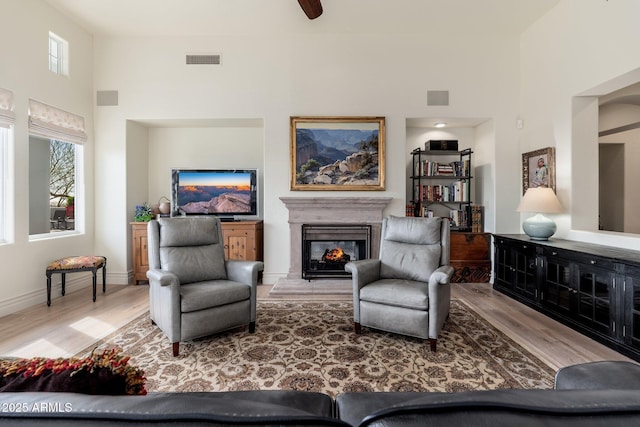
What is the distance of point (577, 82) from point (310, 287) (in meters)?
3.91

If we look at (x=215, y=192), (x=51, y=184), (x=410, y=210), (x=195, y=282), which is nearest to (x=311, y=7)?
(x=215, y=192)

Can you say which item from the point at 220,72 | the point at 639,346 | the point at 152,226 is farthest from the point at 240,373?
the point at 220,72

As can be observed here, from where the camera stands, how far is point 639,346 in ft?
7.91

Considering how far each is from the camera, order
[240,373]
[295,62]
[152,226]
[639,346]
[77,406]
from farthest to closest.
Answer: [295,62], [152,226], [639,346], [240,373], [77,406]

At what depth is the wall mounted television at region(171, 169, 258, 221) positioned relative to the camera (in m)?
4.72

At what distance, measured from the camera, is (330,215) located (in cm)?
454

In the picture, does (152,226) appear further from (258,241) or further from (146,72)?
(146,72)

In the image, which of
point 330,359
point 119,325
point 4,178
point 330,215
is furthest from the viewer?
point 330,215

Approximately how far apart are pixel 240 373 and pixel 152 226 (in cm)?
155

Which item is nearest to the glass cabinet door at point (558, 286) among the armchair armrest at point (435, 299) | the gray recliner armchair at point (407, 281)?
the gray recliner armchair at point (407, 281)

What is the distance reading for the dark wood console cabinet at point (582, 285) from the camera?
2.50 m

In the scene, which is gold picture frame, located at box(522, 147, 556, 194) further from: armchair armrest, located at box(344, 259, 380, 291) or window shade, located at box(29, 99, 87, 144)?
window shade, located at box(29, 99, 87, 144)

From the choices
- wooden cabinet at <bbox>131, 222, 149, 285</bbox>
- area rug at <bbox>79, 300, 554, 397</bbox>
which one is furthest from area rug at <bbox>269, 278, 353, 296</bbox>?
wooden cabinet at <bbox>131, 222, 149, 285</bbox>

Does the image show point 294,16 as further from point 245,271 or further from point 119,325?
point 119,325
